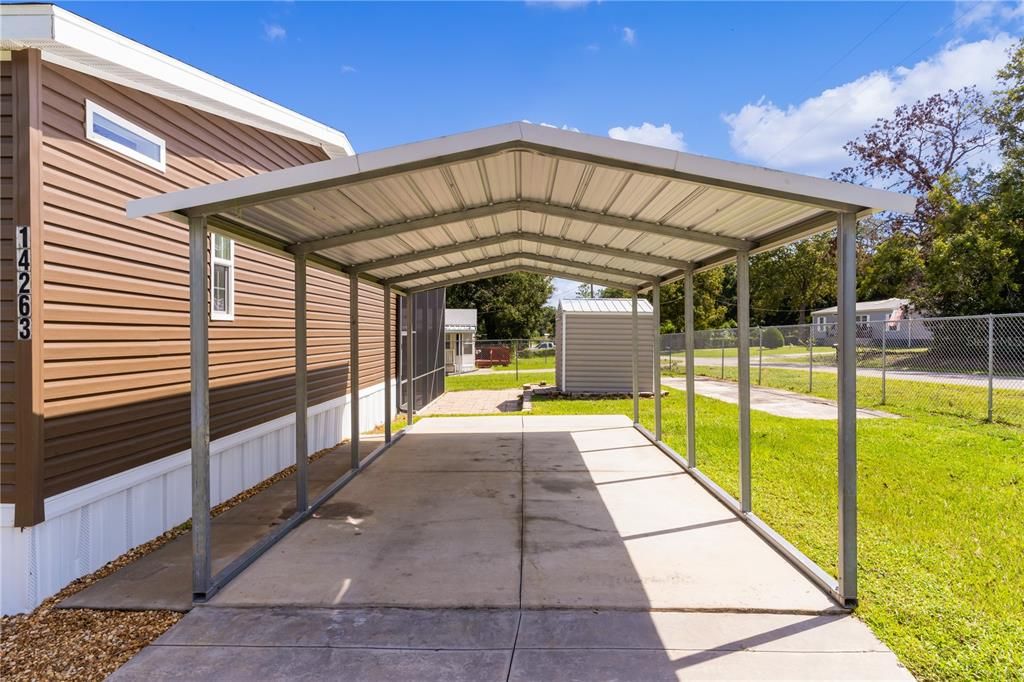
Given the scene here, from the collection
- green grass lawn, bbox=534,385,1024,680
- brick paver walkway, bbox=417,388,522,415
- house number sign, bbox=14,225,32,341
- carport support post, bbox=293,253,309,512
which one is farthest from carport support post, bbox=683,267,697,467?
brick paver walkway, bbox=417,388,522,415

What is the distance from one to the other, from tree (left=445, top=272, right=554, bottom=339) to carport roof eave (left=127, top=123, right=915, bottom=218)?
36.2 m

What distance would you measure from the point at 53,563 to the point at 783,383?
56.4ft

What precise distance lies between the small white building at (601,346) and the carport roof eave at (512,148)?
413 inches

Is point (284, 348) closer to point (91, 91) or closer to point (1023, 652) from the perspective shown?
point (91, 91)

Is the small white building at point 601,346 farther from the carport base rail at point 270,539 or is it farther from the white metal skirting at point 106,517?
the white metal skirting at point 106,517

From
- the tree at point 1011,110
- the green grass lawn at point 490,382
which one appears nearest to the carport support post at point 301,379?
the green grass lawn at point 490,382

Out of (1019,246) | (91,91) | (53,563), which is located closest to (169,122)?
(91,91)

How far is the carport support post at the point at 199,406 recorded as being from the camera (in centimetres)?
345

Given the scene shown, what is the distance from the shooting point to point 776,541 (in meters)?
4.26

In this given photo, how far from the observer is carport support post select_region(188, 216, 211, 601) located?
3453mm

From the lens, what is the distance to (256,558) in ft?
13.6

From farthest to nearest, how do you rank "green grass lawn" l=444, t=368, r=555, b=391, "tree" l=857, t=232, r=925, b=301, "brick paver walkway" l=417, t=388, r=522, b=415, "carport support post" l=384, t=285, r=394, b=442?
"tree" l=857, t=232, r=925, b=301
"green grass lawn" l=444, t=368, r=555, b=391
"brick paver walkway" l=417, t=388, r=522, b=415
"carport support post" l=384, t=285, r=394, b=442

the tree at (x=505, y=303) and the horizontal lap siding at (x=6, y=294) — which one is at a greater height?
the tree at (x=505, y=303)

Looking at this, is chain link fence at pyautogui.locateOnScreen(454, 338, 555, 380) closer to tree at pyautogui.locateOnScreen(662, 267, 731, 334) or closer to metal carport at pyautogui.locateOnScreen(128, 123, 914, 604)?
tree at pyautogui.locateOnScreen(662, 267, 731, 334)
